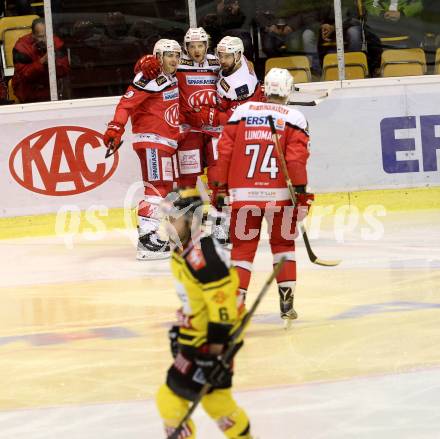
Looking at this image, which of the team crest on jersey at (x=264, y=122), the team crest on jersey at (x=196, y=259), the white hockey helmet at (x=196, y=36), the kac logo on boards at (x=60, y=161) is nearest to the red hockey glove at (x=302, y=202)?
the team crest on jersey at (x=264, y=122)

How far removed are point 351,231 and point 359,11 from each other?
1.93 meters

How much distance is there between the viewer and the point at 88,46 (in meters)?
10.1

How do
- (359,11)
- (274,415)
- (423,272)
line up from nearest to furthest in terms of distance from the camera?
(274,415), (423,272), (359,11)

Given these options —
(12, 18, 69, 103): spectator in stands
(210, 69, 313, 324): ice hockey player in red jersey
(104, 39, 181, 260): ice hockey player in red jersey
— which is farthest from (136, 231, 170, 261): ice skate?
(210, 69, 313, 324): ice hockey player in red jersey

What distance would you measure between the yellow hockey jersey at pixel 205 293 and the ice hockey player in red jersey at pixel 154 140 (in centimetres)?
470

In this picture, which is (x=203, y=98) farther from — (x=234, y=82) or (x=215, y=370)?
(x=215, y=370)

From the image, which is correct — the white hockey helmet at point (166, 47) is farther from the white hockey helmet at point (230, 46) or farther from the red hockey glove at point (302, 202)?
the red hockey glove at point (302, 202)

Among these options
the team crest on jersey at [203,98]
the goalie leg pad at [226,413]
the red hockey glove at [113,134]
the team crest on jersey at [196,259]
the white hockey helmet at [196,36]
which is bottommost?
the goalie leg pad at [226,413]

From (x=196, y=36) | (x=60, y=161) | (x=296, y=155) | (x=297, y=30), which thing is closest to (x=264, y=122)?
(x=296, y=155)

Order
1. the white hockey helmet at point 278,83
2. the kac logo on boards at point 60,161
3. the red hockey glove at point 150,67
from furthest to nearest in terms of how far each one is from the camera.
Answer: the kac logo on boards at point 60,161 < the red hockey glove at point 150,67 < the white hockey helmet at point 278,83

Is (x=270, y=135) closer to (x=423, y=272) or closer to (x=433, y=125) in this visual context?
(x=423, y=272)

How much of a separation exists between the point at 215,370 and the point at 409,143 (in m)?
6.30

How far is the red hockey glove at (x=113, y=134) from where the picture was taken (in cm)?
872

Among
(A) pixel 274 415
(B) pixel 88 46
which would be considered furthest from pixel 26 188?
(A) pixel 274 415
